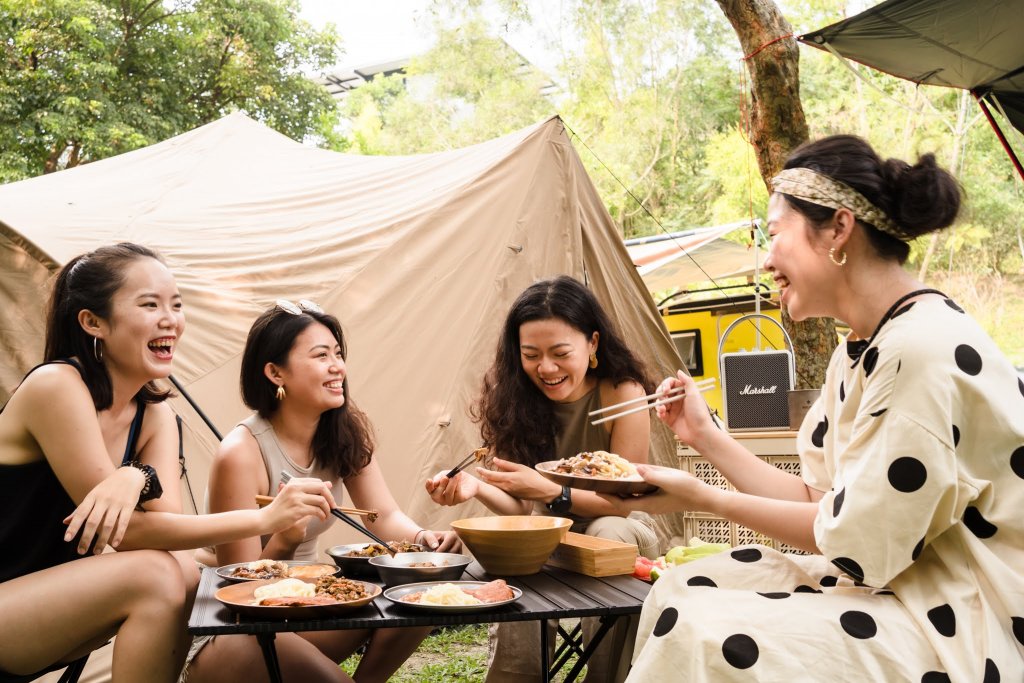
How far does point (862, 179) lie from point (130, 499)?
1.70m

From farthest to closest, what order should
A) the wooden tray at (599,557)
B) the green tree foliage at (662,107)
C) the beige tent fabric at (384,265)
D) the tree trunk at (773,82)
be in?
the green tree foliage at (662,107) < the tree trunk at (773,82) < the beige tent fabric at (384,265) < the wooden tray at (599,557)

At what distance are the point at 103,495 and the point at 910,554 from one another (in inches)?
64.2

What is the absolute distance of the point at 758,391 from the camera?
4.09 m

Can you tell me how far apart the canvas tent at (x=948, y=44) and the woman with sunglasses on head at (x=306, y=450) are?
3.05 metres

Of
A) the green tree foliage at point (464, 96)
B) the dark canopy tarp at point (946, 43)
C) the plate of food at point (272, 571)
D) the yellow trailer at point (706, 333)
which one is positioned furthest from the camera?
the green tree foliage at point (464, 96)

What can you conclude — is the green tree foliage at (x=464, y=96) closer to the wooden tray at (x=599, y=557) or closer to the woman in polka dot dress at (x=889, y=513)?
the wooden tray at (x=599, y=557)

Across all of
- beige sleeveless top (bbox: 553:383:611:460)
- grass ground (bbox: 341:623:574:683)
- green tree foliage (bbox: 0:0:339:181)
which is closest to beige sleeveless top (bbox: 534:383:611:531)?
beige sleeveless top (bbox: 553:383:611:460)

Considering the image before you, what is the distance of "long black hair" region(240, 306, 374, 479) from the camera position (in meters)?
2.80

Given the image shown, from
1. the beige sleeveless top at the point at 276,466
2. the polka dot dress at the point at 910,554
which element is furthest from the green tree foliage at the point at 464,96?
the polka dot dress at the point at 910,554

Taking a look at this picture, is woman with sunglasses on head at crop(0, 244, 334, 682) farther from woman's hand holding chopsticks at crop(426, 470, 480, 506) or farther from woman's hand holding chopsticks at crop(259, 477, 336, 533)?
woman's hand holding chopsticks at crop(426, 470, 480, 506)

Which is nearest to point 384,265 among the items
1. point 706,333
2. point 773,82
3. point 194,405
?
point 194,405

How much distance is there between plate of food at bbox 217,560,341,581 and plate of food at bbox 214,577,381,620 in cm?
10

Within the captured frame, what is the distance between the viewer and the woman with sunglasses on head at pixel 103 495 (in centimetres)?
186

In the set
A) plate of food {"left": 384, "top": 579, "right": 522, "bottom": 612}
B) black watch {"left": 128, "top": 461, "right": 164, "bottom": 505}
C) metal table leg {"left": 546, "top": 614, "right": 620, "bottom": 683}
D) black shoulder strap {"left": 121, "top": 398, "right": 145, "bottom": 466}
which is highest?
black shoulder strap {"left": 121, "top": 398, "right": 145, "bottom": 466}
